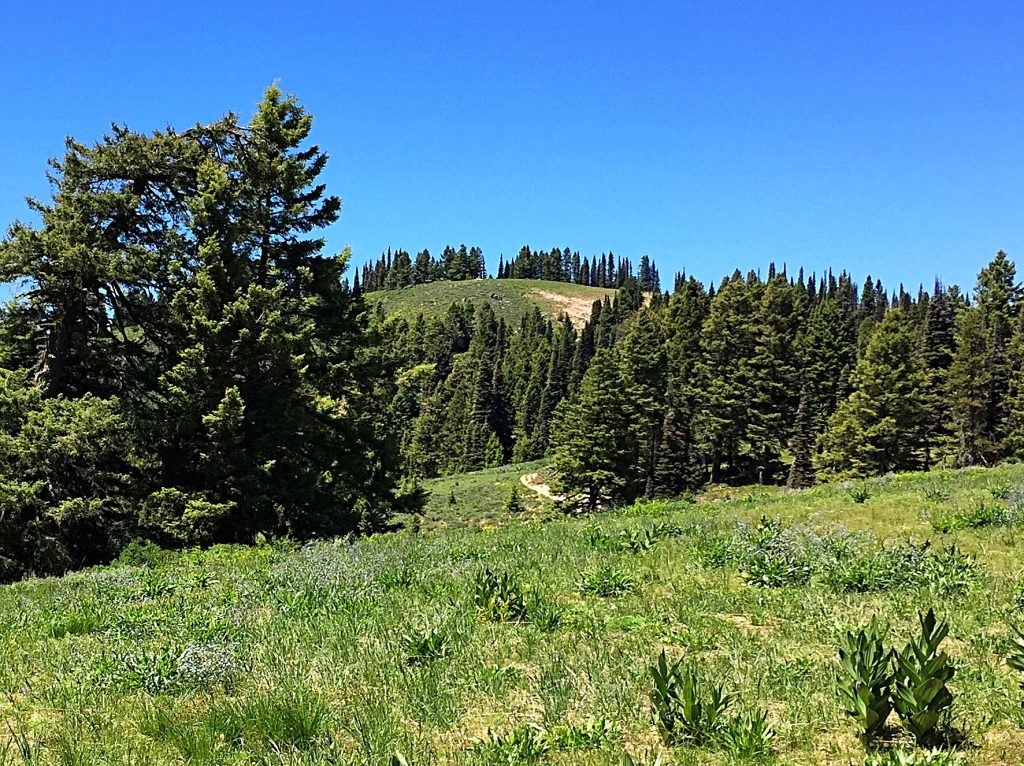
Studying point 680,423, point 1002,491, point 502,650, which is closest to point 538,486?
point 680,423

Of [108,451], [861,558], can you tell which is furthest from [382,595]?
[108,451]

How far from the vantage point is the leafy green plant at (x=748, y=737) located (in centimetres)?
416

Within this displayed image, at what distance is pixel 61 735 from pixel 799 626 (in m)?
6.42

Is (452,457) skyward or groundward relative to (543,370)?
groundward

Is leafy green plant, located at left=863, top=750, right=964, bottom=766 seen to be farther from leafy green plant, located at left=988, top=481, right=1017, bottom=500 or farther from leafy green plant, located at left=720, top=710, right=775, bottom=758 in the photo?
leafy green plant, located at left=988, top=481, right=1017, bottom=500

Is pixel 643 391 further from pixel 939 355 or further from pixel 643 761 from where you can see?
pixel 643 761

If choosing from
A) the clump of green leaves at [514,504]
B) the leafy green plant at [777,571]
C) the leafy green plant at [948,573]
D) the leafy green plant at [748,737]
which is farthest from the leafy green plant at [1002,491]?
the clump of green leaves at [514,504]

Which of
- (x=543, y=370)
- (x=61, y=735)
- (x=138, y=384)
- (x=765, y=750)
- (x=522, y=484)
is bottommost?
(x=522, y=484)

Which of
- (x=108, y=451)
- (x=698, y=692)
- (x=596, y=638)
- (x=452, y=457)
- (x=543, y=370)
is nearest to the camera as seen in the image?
(x=698, y=692)

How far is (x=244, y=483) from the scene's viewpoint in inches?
840

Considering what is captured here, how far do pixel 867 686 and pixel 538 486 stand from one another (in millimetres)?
69918

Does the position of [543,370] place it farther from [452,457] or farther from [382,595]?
[382,595]

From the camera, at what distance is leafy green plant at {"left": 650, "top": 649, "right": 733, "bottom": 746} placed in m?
4.41

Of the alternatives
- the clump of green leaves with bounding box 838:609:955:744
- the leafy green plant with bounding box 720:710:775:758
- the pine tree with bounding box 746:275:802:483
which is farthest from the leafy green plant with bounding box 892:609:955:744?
the pine tree with bounding box 746:275:802:483
